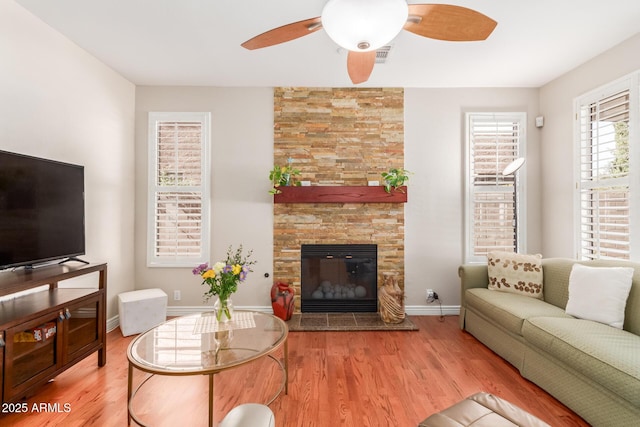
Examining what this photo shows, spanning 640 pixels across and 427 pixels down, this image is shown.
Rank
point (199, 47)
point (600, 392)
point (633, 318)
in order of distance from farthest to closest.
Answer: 1. point (199, 47)
2. point (633, 318)
3. point (600, 392)

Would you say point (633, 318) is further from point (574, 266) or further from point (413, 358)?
point (413, 358)

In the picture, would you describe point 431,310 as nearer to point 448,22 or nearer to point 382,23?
point 448,22

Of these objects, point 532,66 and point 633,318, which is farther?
point 532,66

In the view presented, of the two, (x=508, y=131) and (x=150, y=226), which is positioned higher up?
(x=508, y=131)

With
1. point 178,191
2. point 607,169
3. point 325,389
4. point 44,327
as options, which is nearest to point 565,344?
point 325,389

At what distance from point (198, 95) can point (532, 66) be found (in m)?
3.68

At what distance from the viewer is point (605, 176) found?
9.42ft

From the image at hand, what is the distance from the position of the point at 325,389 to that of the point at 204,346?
36.4 inches

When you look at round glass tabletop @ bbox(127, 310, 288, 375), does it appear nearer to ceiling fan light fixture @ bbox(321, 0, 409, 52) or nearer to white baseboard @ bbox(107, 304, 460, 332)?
white baseboard @ bbox(107, 304, 460, 332)

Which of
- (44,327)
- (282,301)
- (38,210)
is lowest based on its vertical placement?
(282,301)

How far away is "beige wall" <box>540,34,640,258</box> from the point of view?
117 inches

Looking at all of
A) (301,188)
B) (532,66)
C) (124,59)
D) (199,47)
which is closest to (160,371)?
(301,188)

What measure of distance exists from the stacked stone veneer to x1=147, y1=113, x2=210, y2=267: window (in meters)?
0.87

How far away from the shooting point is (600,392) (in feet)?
5.83
